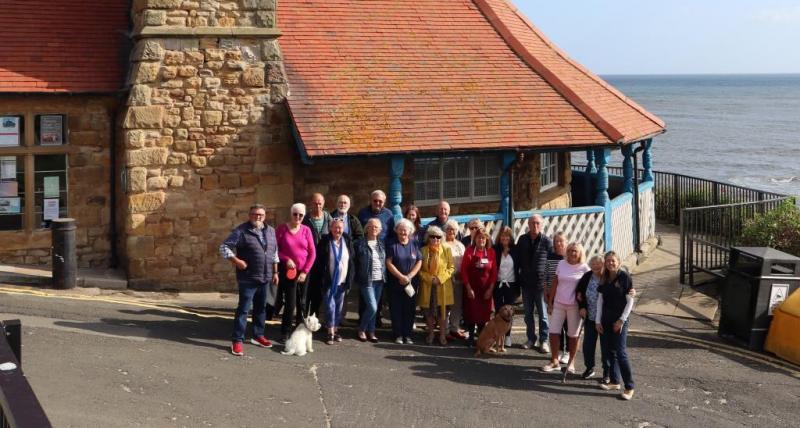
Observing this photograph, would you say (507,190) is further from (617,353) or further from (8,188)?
(8,188)

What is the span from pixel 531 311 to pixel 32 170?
284 inches

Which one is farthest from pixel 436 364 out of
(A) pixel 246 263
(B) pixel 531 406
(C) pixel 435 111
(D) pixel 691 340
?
(C) pixel 435 111

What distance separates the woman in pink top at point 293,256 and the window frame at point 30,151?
171 inches

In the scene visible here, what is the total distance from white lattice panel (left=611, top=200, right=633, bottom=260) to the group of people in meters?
4.74

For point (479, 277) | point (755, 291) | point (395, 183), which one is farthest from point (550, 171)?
point (479, 277)

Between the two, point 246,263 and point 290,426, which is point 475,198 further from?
point 290,426

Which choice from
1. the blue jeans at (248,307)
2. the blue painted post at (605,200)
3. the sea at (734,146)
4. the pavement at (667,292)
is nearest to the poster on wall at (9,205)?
the blue jeans at (248,307)

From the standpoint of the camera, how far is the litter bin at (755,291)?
11.5 m

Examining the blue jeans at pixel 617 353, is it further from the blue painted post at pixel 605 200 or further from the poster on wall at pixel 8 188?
the poster on wall at pixel 8 188

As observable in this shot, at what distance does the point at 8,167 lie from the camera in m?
12.9

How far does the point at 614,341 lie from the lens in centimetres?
938

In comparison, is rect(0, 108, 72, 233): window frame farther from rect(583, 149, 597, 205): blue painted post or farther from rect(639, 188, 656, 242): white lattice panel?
rect(583, 149, 597, 205): blue painted post

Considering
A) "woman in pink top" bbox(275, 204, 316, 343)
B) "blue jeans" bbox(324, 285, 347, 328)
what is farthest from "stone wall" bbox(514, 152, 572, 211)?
"woman in pink top" bbox(275, 204, 316, 343)

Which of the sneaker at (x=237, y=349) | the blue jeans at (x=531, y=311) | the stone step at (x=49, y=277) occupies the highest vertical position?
the stone step at (x=49, y=277)
